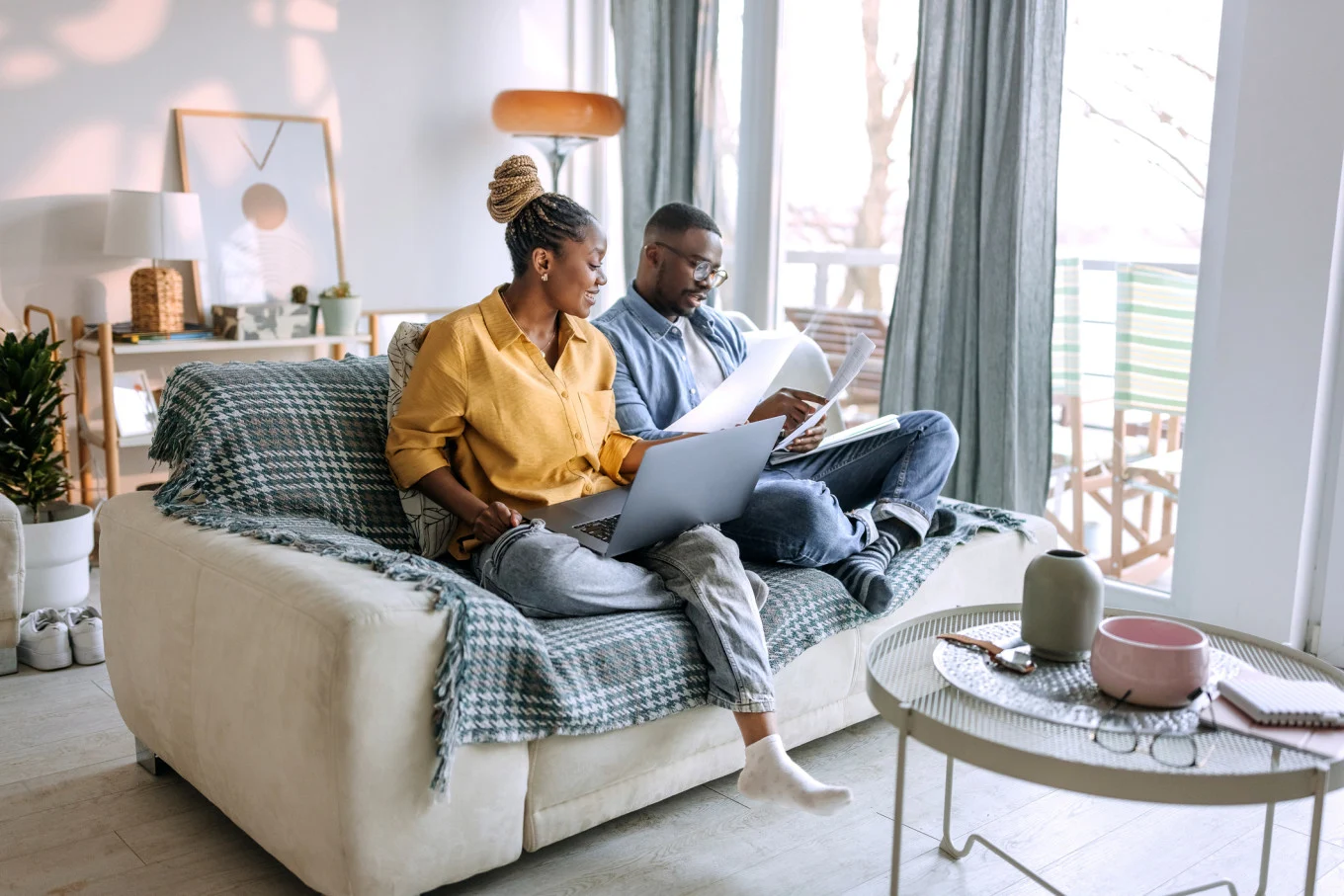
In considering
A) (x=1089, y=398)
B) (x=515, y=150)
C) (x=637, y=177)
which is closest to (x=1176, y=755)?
(x=1089, y=398)

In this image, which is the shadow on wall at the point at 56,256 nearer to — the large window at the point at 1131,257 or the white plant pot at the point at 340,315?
the white plant pot at the point at 340,315

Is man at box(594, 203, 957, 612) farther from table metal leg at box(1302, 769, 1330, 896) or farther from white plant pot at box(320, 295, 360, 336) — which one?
white plant pot at box(320, 295, 360, 336)

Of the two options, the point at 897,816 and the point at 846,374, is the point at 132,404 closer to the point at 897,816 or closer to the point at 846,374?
the point at 846,374

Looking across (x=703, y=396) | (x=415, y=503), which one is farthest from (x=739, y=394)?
(x=415, y=503)

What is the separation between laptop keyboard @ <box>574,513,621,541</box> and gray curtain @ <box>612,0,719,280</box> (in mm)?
2387

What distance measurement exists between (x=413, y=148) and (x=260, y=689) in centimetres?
311

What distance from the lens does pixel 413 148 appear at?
14.3 ft

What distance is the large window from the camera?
3.01m

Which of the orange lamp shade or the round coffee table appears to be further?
the orange lamp shade

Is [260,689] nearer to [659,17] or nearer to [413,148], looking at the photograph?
[413,148]

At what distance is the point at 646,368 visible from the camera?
250 cm

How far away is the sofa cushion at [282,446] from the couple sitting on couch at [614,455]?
0.09 metres

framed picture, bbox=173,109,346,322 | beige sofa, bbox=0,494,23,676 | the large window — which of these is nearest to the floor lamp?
framed picture, bbox=173,109,346,322

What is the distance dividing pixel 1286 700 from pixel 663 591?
0.95 m
